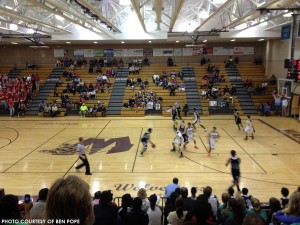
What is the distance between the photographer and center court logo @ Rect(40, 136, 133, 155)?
15133 millimetres

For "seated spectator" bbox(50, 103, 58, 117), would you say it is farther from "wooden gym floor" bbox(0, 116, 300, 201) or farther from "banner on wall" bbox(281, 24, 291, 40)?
"banner on wall" bbox(281, 24, 291, 40)

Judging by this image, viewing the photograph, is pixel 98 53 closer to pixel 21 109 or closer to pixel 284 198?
pixel 21 109

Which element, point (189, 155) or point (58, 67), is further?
point (58, 67)

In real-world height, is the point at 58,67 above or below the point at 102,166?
above

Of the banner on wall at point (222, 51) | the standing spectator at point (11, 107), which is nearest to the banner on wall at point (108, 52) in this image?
the banner on wall at point (222, 51)

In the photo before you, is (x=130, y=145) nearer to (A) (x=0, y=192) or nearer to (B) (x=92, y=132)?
(B) (x=92, y=132)

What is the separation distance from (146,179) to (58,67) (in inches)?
1047

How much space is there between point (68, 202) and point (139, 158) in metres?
12.3

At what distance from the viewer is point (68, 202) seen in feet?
5.80

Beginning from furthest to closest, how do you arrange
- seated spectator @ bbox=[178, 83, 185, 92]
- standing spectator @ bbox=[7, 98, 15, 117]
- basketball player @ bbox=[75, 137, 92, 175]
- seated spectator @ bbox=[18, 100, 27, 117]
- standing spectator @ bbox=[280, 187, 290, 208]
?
seated spectator @ bbox=[178, 83, 185, 92]
seated spectator @ bbox=[18, 100, 27, 117]
standing spectator @ bbox=[7, 98, 15, 117]
basketball player @ bbox=[75, 137, 92, 175]
standing spectator @ bbox=[280, 187, 290, 208]

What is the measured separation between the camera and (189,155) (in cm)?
1436

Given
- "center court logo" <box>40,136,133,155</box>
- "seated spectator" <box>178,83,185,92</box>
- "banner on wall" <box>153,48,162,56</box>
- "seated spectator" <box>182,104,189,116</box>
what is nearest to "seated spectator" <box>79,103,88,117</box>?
"seated spectator" <box>182,104,189,116</box>

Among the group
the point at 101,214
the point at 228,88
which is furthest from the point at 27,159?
the point at 228,88

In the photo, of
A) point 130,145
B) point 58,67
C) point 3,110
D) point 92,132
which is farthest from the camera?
point 58,67
